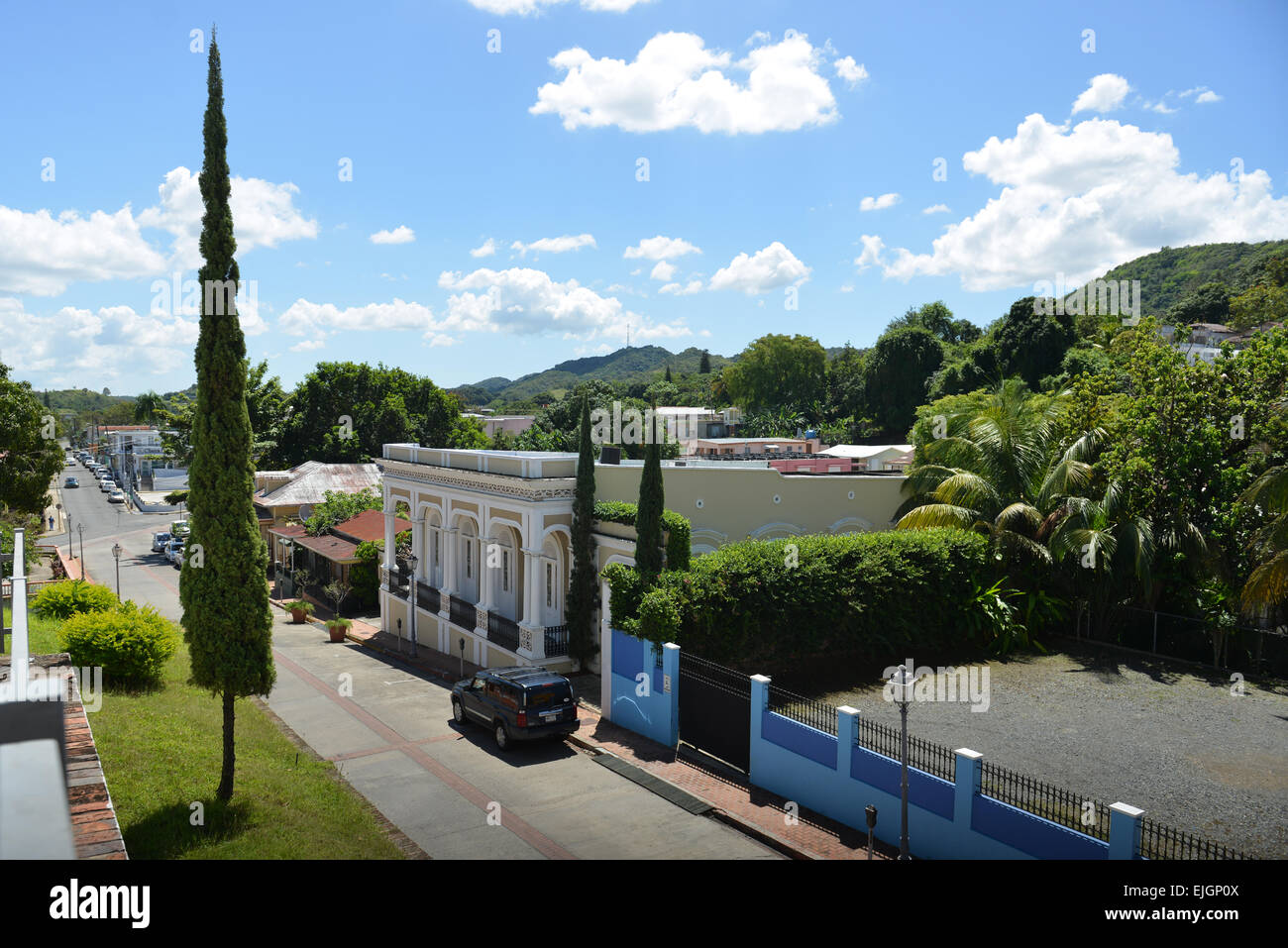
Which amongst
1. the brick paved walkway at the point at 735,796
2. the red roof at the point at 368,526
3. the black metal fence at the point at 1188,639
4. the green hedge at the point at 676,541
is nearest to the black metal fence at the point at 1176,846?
the brick paved walkway at the point at 735,796

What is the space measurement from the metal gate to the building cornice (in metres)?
5.97

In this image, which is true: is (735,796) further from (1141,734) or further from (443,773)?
(1141,734)

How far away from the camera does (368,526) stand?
114 feet

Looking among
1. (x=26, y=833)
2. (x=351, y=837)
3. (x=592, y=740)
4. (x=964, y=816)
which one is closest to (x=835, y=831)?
(x=964, y=816)

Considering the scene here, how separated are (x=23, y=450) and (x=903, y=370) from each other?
59.3 meters

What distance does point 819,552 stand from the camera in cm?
1906

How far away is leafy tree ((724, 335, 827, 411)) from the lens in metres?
102

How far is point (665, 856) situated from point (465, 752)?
582 centimetres

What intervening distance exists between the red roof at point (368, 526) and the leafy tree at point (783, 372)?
233 feet

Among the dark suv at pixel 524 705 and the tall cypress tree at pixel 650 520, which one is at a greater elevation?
the tall cypress tree at pixel 650 520

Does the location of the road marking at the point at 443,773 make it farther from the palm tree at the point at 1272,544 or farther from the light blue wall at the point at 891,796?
the palm tree at the point at 1272,544

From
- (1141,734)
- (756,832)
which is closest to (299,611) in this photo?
(756,832)

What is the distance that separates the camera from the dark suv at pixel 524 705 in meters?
15.8

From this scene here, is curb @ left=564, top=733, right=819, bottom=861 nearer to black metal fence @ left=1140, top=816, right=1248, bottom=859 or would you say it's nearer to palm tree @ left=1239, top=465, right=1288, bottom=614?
black metal fence @ left=1140, top=816, right=1248, bottom=859
